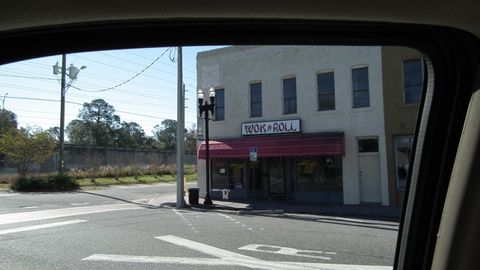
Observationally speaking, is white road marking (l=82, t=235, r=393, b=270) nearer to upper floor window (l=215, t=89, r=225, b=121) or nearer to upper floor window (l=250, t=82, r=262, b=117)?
upper floor window (l=250, t=82, r=262, b=117)

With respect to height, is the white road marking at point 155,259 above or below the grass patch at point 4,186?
below

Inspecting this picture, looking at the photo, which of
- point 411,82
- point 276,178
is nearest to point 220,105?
point 276,178

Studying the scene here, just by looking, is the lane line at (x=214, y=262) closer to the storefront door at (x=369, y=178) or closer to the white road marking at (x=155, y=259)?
the white road marking at (x=155, y=259)

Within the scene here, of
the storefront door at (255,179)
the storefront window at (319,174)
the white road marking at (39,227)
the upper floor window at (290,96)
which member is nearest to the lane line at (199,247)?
the white road marking at (39,227)

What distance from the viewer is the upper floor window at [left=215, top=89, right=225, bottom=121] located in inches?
1064

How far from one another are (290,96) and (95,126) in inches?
3734

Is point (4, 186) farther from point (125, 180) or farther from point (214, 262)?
point (214, 262)

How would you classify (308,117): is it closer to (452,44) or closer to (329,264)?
(329,264)

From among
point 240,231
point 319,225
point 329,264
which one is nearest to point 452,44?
point 329,264

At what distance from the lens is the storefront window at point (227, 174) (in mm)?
26297

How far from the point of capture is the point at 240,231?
13680 mm

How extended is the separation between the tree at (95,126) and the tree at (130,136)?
1326mm

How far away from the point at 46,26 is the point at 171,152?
8462 centimetres

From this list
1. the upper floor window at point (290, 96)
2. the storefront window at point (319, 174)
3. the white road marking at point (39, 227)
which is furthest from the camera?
the upper floor window at point (290, 96)
